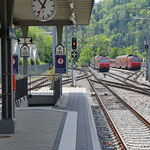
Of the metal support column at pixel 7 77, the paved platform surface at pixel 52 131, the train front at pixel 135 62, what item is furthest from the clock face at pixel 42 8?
the train front at pixel 135 62

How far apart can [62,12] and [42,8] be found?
5885 mm

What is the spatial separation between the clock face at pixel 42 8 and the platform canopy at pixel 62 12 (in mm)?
1865

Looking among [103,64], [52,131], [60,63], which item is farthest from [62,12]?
[103,64]

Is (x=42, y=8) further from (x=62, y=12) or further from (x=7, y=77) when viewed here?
(x=62, y=12)

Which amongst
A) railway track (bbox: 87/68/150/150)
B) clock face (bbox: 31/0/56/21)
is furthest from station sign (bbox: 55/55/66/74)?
clock face (bbox: 31/0/56/21)

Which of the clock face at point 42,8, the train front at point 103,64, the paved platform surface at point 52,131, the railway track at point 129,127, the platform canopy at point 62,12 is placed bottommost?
the railway track at point 129,127

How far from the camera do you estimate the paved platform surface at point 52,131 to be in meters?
7.84

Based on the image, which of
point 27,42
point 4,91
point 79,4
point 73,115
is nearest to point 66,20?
point 27,42

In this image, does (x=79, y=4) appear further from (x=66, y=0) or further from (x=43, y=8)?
(x=43, y=8)

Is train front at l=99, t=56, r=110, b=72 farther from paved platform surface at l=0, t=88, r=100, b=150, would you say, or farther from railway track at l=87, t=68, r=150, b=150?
paved platform surface at l=0, t=88, r=100, b=150

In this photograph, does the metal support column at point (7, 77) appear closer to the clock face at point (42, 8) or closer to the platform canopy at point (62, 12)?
the clock face at point (42, 8)

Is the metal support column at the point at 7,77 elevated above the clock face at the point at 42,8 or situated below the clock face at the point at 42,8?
below

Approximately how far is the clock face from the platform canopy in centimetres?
187

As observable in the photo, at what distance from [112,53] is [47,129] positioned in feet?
327
